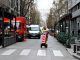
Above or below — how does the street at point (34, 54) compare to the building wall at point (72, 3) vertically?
below

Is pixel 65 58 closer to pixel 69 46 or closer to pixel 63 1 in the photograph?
pixel 69 46

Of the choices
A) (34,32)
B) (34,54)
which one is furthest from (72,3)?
(34,54)

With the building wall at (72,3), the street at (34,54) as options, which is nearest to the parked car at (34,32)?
the building wall at (72,3)

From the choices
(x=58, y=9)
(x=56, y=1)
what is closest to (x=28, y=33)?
(x=58, y=9)

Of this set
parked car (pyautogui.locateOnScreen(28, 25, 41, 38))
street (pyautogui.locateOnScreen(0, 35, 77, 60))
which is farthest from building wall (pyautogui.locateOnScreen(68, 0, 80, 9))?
street (pyautogui.locateOnScreen(0, 35, 77, 60))

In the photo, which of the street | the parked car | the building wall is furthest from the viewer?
the building wall

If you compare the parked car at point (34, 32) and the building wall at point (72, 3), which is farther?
the building wall at point (72, 3)

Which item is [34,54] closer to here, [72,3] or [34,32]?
[34,32]

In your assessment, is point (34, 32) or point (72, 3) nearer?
point (34, 32)

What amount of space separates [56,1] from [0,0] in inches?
1407

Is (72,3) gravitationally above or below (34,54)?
above

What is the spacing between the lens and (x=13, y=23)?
1639 inches

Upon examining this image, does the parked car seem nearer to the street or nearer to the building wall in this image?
the building wall

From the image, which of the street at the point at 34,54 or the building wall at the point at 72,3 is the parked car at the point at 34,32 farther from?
the street at the point at 34,54
